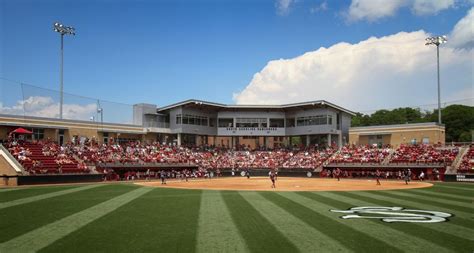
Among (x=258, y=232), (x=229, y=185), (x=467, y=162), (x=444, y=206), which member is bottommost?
(x=229, y=185)

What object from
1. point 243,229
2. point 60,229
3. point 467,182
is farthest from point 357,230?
point 467,182

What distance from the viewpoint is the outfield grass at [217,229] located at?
11930 millimetres

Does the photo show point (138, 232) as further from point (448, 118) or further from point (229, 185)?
point (448, 118)

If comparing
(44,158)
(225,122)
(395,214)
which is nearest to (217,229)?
(395,214)

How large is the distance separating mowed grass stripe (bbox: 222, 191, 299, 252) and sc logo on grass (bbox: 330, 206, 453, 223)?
13.4 ft

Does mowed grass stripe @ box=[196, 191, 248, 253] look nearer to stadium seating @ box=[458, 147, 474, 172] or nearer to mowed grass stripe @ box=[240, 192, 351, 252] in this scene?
mowed grass stripe @ box=[240, 192, 351, 252]

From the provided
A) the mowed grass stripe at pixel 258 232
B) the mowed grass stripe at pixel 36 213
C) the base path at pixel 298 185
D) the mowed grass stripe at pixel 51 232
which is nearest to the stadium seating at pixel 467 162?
the base path at pixel 298 185

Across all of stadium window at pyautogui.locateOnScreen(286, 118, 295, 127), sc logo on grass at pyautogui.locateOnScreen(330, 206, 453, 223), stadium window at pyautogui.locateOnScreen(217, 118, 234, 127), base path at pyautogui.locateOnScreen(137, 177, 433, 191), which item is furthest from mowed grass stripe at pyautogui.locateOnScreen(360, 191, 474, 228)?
stadium window at pyautogui.locateOnScreen(217, 118, 234, 127)

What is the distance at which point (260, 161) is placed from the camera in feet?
217

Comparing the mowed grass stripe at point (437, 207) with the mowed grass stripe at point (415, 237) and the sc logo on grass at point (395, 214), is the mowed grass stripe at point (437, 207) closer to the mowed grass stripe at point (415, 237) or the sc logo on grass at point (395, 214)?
the sc logo on grass at point (395, 214)

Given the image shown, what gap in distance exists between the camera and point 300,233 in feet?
45.3

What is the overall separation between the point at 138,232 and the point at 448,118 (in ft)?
301

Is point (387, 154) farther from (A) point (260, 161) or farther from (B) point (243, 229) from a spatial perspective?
(B) point (243, 229)

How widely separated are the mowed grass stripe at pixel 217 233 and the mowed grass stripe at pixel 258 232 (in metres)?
0.26
